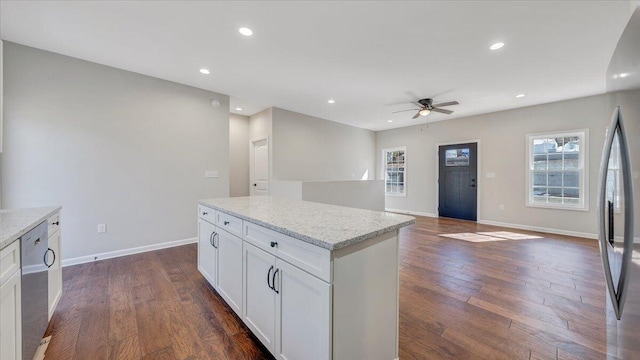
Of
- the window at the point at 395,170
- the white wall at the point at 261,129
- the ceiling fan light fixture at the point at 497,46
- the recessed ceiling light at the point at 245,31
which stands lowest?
the window at the point at 395,170

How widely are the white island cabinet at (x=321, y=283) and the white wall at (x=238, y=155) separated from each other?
169 inches

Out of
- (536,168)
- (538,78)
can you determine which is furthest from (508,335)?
(536,168)

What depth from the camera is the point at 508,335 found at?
174cm

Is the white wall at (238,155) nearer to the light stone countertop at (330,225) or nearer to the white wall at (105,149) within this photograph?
the white wall at (105,149)

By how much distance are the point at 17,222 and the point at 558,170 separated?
7.34 metres

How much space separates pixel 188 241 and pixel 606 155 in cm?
459

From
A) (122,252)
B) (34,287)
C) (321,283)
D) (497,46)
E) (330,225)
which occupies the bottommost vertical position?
(122,252)

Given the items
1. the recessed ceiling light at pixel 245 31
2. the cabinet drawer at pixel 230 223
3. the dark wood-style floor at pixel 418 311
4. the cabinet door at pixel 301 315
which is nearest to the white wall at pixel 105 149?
the dark wood-style floor at pixel 418 311

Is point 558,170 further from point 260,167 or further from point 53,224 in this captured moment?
point 53,224

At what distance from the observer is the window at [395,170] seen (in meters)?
7.24

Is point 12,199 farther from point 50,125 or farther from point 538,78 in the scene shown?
point 538,78

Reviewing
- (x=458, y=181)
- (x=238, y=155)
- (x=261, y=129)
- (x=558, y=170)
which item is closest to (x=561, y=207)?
(x=558, y=170)

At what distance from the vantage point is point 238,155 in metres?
5.85

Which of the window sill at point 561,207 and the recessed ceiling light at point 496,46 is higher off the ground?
the recessed ceiling light at point 496,46
